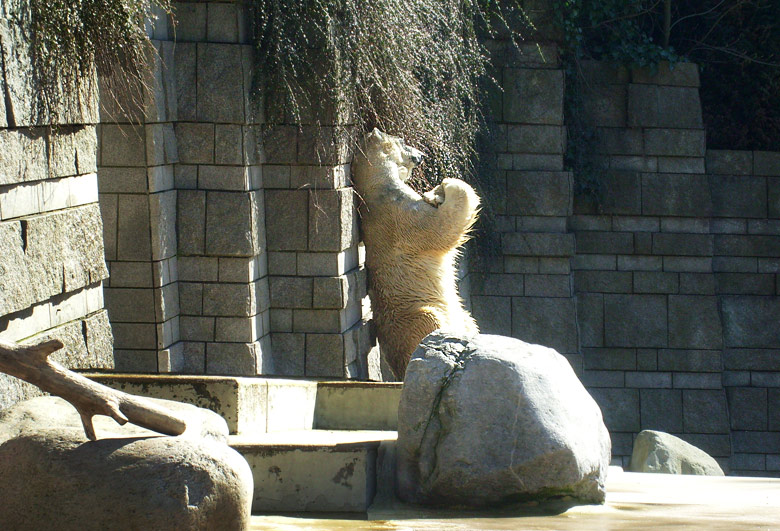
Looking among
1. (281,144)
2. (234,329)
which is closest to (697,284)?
(281,144)

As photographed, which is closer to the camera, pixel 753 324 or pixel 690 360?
pixel 690 360

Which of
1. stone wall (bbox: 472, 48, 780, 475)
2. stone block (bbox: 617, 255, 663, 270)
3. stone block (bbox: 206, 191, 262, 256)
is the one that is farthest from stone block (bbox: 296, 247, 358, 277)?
stone block (bbox: 617, 255, 663, 270)

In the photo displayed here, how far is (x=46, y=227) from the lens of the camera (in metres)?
3.68

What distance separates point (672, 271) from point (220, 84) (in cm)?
522

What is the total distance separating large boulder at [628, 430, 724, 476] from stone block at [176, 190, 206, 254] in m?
3.21

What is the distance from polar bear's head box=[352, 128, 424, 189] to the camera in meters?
5.88

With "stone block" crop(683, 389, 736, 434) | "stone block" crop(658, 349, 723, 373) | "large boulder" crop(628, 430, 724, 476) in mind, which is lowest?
"stone block" crop(683, 389, 736, 434)

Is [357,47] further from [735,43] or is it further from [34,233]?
[735,43]

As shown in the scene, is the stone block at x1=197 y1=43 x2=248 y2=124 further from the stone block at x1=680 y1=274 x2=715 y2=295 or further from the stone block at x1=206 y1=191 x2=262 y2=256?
the stone block at x1=680 y1=274 x2=715 y2=295

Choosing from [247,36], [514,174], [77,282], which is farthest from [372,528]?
[514,174]

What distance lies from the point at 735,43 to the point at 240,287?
20.0 ft

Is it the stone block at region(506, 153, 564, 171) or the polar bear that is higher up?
the stone block at region(506, 153, 564, 171)

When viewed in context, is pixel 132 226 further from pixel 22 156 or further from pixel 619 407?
pixel 619 407

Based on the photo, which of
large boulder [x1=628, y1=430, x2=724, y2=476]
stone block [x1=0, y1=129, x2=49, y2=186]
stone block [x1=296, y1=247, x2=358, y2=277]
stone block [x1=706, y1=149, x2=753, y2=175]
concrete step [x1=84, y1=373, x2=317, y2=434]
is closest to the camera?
stone block [x1=0, y1=129, x2=49, y2=186]
